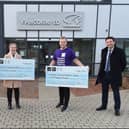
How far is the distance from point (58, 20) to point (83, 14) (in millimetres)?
1416

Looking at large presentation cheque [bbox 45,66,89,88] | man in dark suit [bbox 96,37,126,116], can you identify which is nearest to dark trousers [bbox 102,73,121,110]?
man in dark suit [bbox 96,37,126,116]

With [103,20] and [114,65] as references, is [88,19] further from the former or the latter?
[114,65]

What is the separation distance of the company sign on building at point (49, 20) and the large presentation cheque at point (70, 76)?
9208 millimetres

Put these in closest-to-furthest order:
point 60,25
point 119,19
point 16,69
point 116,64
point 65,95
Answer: point 116,64
point 65,95
point 16,69
point 60,25
point 119,19

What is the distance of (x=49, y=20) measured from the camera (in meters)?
16.0

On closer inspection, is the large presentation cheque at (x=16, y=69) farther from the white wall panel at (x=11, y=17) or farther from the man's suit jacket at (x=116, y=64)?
the white wall panel at (x=11, y=17)

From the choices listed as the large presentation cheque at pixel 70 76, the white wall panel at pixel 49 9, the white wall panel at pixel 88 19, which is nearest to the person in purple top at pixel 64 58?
the large presentation cheque at pixel 70 76

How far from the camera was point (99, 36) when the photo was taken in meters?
16.5

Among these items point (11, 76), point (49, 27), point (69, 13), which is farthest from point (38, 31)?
point (11, 76)

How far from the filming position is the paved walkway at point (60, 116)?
19.5ft


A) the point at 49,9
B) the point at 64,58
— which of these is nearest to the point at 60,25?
the point at 49,9

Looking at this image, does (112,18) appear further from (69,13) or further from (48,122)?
(48,122)

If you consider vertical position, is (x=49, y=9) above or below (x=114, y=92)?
above

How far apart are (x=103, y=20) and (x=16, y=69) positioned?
999 cm
